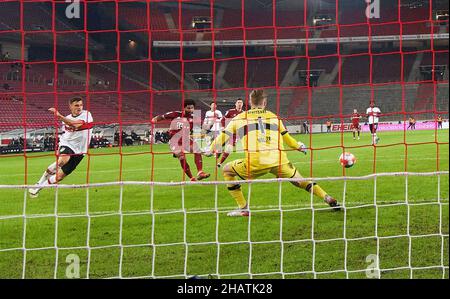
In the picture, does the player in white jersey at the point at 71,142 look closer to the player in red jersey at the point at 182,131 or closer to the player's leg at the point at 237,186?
the player in red jersey at the point at 182,131

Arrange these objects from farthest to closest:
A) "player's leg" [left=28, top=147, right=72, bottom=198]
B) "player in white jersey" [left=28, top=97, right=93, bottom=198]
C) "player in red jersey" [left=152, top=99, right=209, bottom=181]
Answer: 1. "player in red jersey" [left=152, top=99, right=209, bottom=181]
2. "player in white jersey" [left=28, top=97, right=93, bottom=198]
3. "player's leg" [left=28, top=147, right=72, bottom=198]

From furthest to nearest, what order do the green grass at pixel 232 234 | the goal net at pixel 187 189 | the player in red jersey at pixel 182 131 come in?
1. the player in red jersey at pixel 182 131
2. the goal net at pixel 187 189
3. the green grass at pixel 232 234

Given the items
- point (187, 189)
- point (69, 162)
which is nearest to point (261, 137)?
point (187, 189)

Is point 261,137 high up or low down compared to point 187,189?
up

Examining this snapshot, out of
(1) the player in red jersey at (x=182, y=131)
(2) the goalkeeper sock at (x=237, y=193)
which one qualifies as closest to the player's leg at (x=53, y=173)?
(1) the player in red jersey at (x=182, y=131)

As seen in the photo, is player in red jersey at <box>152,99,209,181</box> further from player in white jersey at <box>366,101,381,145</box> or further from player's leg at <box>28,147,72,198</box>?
player in white jersey at <box>366,101,381,145</box>

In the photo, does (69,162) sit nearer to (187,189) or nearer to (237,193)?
(187,189)

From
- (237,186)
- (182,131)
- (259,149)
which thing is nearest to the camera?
(237,186)

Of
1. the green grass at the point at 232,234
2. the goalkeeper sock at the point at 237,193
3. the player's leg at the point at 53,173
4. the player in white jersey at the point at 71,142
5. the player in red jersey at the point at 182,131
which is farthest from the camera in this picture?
the player in red jersey at the point at 182,131

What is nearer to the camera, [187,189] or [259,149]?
[259,149]

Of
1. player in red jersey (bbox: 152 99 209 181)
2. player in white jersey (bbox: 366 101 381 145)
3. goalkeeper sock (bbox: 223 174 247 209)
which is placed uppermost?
player in white jersey (bbox: 366 101 381 145)

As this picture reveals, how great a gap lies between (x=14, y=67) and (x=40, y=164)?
1268 centimetres

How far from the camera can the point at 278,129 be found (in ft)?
21.5

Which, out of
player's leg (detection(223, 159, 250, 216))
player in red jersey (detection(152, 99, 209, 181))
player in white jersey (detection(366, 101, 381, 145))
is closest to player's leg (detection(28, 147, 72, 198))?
player in red jersey (detection(152, 99, 209, 181))
